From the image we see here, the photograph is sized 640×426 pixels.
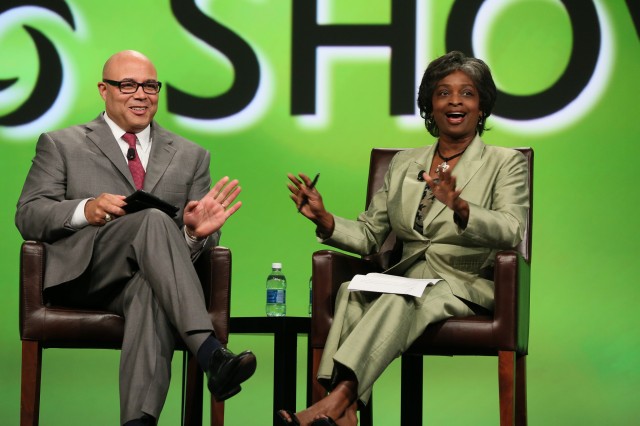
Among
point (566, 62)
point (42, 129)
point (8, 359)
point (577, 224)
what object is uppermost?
point (566, 62)

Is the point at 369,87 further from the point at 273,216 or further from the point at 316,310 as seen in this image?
the point at 316,310

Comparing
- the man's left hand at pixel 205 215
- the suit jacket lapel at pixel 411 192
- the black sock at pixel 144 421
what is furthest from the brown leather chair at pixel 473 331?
the black sock at pixel 144 421

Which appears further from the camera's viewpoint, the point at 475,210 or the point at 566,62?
the point at 566,62

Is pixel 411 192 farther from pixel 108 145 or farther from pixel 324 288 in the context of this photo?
pixel 108 145

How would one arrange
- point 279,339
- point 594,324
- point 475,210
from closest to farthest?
1. point 475,210
2. point 279,339
3. point 594,324

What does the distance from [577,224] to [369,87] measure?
1121mm

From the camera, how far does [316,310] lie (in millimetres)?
3418

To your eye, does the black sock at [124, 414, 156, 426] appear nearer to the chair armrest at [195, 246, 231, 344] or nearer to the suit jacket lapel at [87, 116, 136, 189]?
the chair armrest at [195, 246, 231, 344]

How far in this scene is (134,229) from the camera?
10.5ft

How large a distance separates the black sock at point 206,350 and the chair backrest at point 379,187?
96 centimetres

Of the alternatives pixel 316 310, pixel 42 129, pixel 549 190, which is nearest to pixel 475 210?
pixel 316 310

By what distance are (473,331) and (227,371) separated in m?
0.84

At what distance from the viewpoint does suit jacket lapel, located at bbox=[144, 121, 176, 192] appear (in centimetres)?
365

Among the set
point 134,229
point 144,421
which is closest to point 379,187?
point 134,229
